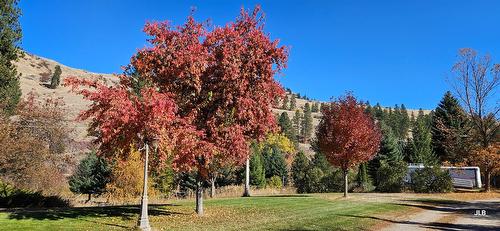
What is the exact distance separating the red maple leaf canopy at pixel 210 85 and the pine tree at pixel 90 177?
1304 inches

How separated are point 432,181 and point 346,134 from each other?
13519 millimetres

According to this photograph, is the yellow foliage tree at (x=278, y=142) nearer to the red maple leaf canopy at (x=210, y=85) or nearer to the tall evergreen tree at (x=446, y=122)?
the red maple leaf canopy at (x=210, y=85)

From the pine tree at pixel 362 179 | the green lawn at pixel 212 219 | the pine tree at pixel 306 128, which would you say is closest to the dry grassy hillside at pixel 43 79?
the pine tree at pixel 362 179

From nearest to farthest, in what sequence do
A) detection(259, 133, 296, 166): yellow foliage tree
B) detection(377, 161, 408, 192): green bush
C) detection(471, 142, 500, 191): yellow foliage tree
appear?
detection(471, 142, 500, 191): yellow foliage tree, detection(377, 161, 408, 192): green bush, detection(259, 133, 296, 166): yellow foliage tree

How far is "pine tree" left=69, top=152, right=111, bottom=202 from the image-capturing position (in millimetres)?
48594

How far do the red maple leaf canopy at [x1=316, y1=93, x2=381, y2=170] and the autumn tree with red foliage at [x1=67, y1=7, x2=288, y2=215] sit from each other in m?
12.0

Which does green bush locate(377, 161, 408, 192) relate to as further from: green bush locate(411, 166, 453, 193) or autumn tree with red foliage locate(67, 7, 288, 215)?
autumn tree with red foliage locate(67, 7, 288, 215)

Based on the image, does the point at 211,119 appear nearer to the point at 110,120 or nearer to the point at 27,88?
the point at 110,120

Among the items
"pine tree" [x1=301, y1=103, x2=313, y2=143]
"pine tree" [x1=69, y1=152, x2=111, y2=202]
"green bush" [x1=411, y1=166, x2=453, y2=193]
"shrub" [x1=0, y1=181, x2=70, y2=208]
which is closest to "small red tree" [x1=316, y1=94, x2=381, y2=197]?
"green bush" [x1=411, y1=166, x2=453, y2=193]

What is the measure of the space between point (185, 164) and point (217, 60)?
14.4 feet

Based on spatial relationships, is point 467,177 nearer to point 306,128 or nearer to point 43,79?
point 306,128

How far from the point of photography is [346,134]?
95.3 ft

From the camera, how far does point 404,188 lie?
128ft

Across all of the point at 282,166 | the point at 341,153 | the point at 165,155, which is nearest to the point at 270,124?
the point at 165,155
